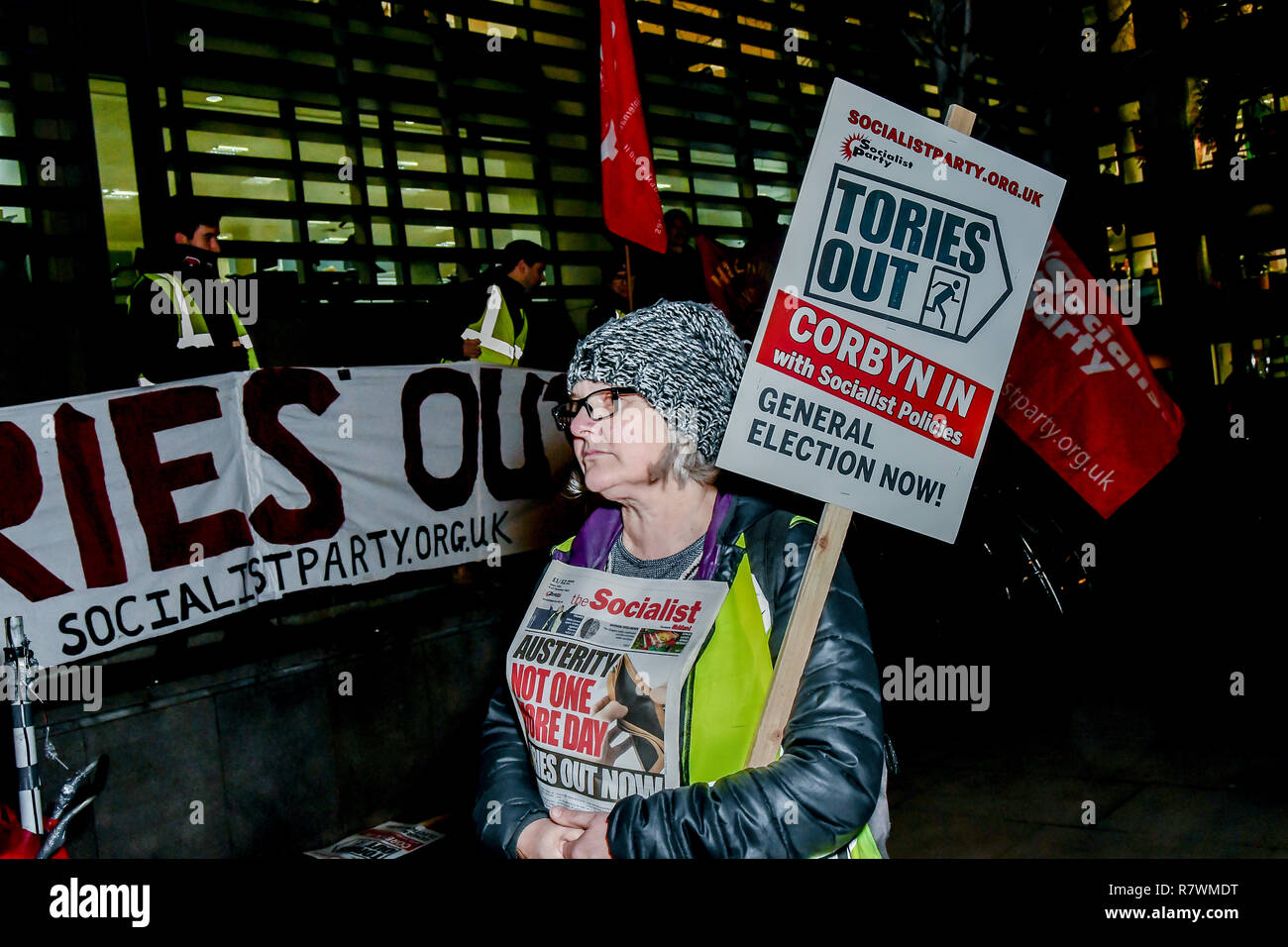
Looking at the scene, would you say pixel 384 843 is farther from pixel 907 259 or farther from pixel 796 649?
pixel 907 259

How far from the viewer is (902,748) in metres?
6.68

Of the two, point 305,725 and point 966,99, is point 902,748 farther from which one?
point 966,99

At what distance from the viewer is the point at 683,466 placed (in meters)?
2.55

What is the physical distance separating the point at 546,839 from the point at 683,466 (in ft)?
2.80

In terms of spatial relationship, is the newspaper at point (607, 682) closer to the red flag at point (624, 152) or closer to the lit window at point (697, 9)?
the red flag at point (624, 152)

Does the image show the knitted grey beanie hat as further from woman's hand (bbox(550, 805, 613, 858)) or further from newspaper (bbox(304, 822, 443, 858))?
newspaper (bbox(304, 822, 443, 858))

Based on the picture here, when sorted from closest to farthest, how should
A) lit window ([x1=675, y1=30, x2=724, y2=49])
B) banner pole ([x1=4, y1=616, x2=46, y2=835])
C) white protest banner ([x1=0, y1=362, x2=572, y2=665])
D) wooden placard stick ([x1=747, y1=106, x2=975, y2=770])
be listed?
wooden placard stick ([x1=747, y1=106, x2=975, y2=770])
banner pole ([x1=4, y1=616, x2=46, y2=835])
white protest banner ([x1=0, y1=362, x2=572, y2=665])
lit window ([x1=675, y1=30, x2=724, y2=49])

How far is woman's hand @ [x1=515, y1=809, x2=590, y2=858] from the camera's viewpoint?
2307mm

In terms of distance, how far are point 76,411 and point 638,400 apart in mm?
3449

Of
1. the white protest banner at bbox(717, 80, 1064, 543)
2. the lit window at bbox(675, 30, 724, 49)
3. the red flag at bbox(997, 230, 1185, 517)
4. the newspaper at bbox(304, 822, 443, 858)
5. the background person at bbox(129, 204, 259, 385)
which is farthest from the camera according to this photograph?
the lit window at bbox(675, 30, 724, 49)

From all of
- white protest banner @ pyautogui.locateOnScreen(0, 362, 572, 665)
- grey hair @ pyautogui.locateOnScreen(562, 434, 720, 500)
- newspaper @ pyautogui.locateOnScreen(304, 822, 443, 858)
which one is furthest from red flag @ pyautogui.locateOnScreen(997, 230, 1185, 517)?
white protest banner @ pyautogui.locateOnScreen(0, 362, 572, 665)

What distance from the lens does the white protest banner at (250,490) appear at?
4738 mm

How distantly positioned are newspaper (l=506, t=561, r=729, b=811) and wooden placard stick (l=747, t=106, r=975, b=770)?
0.16 meters
